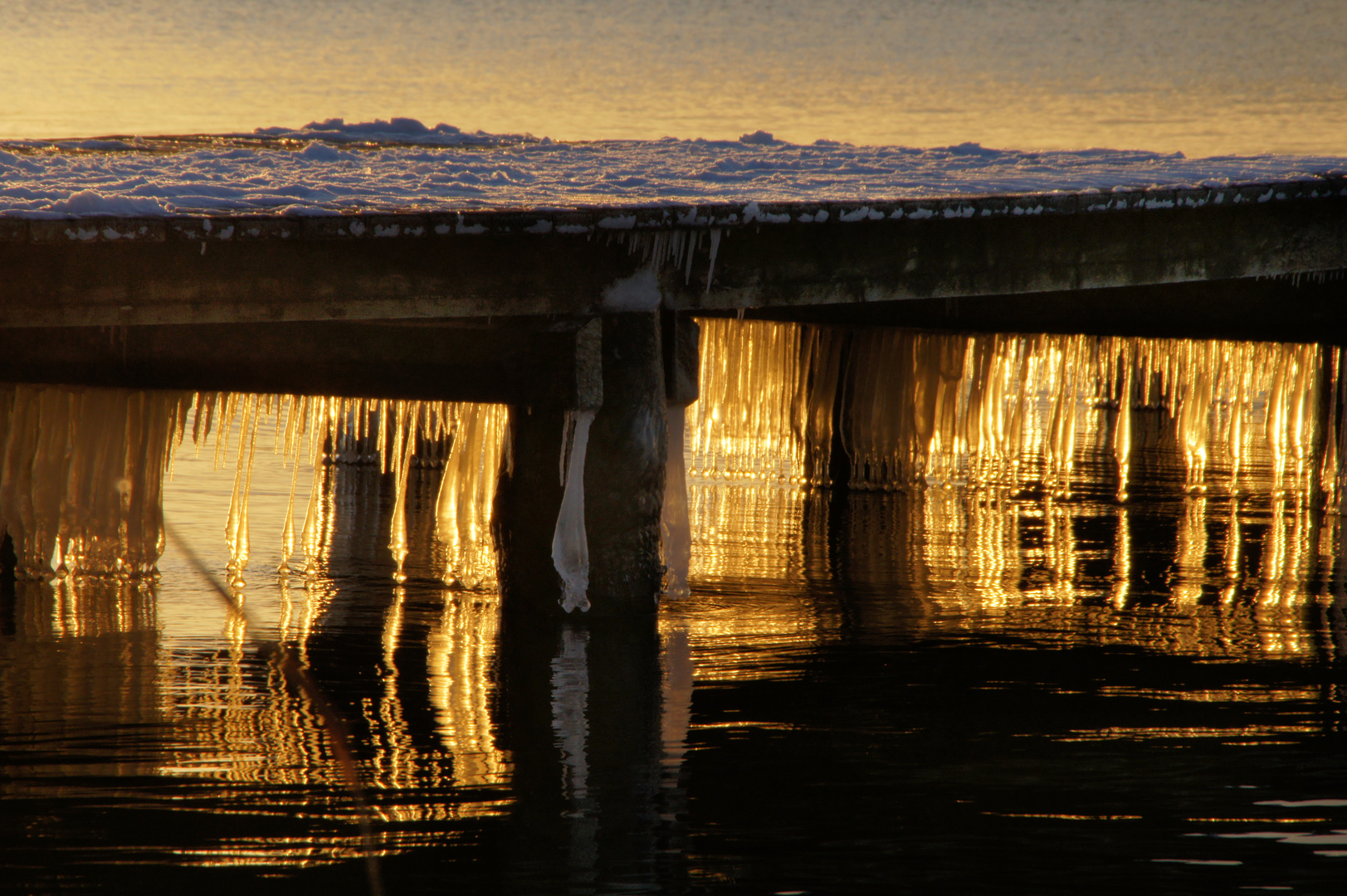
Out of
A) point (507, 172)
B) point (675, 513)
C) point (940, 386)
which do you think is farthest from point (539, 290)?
point (940, 386)

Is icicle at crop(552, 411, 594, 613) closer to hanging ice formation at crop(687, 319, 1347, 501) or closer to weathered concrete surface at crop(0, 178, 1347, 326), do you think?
weathered concrete surface at crop(0, 178, 1347, 326)

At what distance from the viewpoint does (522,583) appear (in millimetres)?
7473

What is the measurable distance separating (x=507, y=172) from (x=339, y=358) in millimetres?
2203

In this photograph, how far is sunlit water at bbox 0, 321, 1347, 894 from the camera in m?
3.69

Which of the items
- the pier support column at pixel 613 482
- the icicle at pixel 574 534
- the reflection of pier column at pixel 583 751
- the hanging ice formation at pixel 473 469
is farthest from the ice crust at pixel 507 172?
the reflection of pier column at pixel 583 751

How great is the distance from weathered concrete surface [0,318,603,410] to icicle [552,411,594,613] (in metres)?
0.20

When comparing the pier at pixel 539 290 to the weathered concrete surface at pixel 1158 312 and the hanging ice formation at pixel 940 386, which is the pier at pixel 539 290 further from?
the hanging ice formation at pixel 940 386

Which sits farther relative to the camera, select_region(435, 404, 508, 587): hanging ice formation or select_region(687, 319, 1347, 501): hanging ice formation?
select_region(687, 319, 1347, 501): hanging ice formation

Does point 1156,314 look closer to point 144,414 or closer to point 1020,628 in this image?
point 1020,628

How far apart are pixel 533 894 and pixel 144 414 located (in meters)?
5.29

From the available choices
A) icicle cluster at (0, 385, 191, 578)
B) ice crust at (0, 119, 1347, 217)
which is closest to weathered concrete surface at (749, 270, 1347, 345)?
ice crust at (0, 119, 1347, 217)

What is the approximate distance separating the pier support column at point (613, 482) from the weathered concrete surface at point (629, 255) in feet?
1.17

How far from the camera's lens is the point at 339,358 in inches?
279

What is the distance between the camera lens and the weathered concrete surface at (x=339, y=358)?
6871 mm
